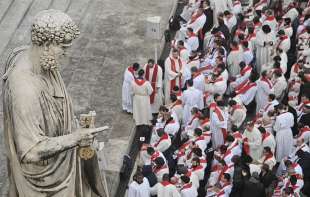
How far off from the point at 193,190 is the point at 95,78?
14.2 ft

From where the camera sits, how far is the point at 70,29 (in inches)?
210

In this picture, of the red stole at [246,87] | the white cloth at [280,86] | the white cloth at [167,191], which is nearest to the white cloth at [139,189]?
the white cloth at [167,191]

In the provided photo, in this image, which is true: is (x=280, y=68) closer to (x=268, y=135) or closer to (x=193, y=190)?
(x=268, y=135)

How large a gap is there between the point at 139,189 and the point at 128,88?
10.9ft

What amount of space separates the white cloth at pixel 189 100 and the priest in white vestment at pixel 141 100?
75 cm

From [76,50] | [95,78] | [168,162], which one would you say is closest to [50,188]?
[168,162]

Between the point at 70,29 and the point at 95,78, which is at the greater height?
the point at 70,29

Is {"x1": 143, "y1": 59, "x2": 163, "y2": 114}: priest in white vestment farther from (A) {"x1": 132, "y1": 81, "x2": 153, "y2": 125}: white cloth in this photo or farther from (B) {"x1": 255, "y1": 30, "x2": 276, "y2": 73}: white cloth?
(B) {"x1": 255, "y1": 30, "x2": 276, "y2": 73}: white cloth

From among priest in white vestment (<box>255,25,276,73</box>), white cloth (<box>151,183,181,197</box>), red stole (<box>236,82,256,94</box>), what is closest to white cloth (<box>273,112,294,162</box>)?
red stole (<box>236,82,256,94</box>)

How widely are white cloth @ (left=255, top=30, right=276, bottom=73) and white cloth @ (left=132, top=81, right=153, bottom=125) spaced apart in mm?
3446

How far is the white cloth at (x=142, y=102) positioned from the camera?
14586mm

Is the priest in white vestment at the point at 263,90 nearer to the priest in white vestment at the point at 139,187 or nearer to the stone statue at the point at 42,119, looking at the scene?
the priest in white vestment at the point at 139,187

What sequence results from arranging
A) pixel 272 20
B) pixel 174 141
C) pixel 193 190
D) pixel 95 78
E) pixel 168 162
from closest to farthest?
pixel 193 190
pixel 168 162
pixel 174 141
pixel 95 78
pixel 272 20

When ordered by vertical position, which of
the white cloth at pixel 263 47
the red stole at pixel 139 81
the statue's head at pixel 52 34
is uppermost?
the statue's head at pixel 52 34
